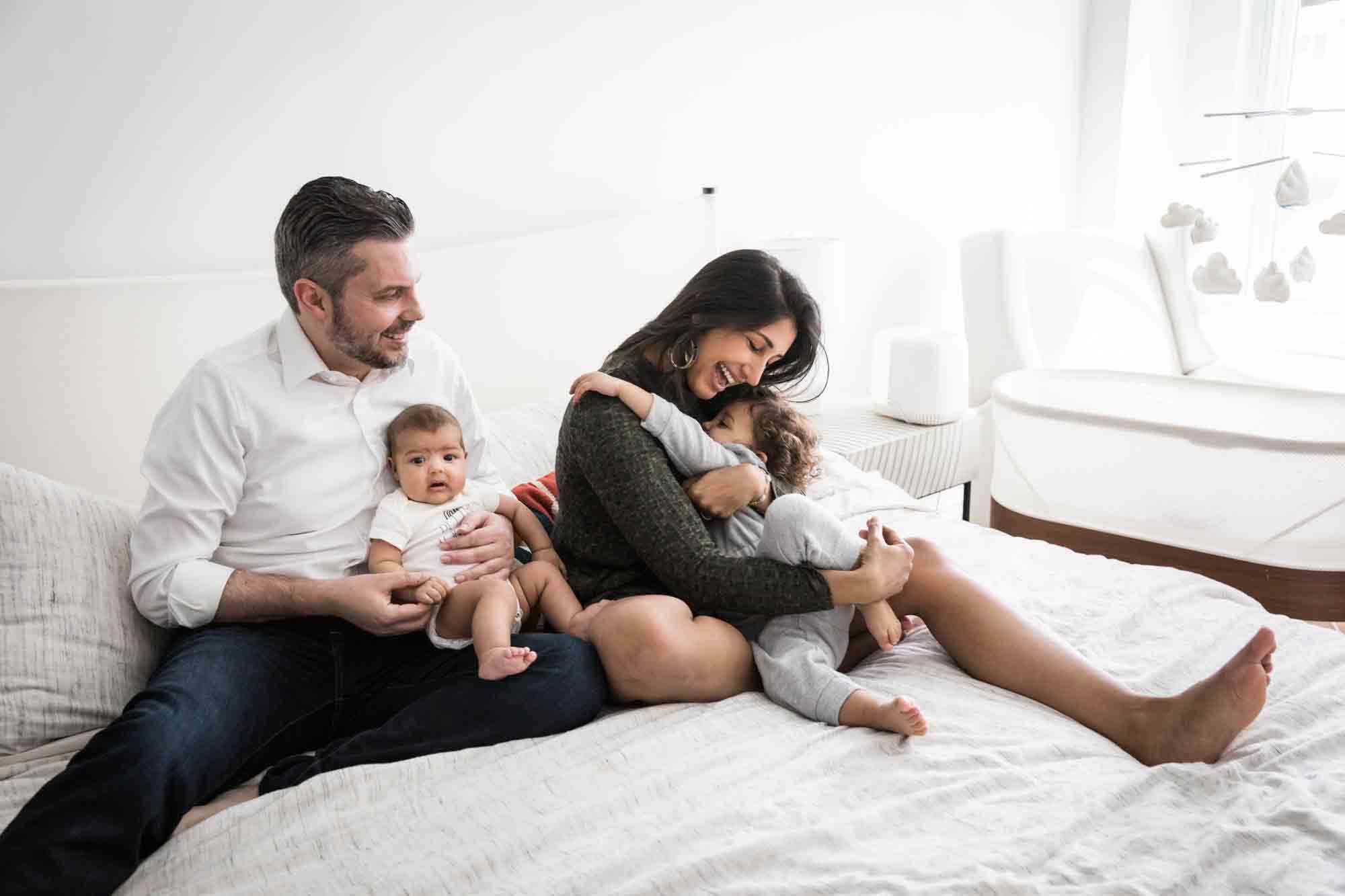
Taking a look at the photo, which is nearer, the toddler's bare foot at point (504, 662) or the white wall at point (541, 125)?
the toddler's bare foot at point (504, 662)

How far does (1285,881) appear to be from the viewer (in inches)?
36.1

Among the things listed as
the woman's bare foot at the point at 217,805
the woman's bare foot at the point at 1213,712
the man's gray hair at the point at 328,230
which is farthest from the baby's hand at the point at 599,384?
the woman's bare foot at the point at 1213,712

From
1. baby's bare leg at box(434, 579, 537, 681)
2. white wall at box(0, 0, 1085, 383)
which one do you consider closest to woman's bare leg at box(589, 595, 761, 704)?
baby's bare leg at box(434, 579, 537, 681)

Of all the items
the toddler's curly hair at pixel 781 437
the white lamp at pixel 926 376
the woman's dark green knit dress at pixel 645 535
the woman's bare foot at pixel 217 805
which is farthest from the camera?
the white lamp at pixel 926 376

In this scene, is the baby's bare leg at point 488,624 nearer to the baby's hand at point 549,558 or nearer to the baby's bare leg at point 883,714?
the baby's hand at point 549,558

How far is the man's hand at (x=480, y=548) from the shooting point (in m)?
1.49

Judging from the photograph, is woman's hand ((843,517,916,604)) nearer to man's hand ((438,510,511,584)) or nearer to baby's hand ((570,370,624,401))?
baby's hand ((570,370,624,401))

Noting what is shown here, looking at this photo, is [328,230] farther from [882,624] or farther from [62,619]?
[882,624]

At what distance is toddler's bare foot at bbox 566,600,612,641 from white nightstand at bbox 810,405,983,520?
47.5 inches

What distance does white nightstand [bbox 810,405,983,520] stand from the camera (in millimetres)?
2596

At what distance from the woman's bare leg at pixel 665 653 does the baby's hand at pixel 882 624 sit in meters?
0.18

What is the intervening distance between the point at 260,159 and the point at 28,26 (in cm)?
42

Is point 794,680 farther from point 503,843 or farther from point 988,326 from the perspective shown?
point 988,326

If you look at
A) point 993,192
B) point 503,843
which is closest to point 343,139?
point 503,843
